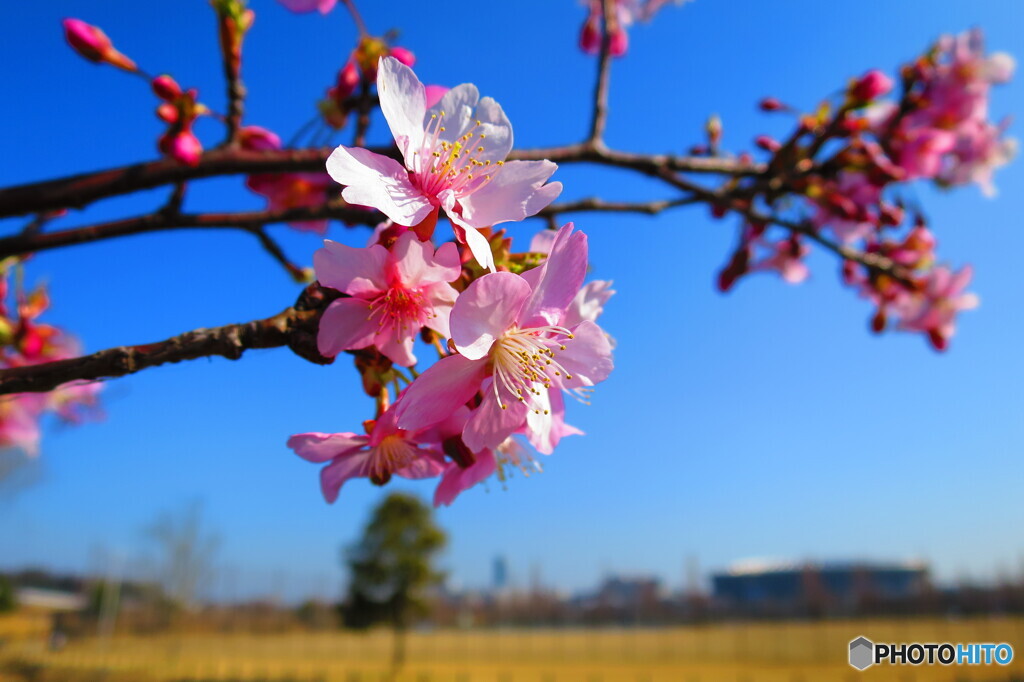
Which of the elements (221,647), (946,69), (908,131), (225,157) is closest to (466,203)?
(225,157)

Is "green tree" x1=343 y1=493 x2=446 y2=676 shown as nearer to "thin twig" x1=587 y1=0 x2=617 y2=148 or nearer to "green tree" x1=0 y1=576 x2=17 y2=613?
"green tree" x1=0 y1=576 x2=17 y2=613

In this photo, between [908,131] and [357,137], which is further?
[908,131]

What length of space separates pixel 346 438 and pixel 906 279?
1.30 m

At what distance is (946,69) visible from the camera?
1470 mm

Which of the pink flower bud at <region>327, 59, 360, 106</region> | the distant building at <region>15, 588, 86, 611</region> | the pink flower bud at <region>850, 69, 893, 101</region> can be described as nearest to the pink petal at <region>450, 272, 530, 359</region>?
the pink flower bud at <region>327, 59, 360, 106</region>

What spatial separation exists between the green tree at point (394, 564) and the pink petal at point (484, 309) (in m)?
12.9

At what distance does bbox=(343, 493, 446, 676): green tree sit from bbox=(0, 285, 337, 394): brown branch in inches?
507

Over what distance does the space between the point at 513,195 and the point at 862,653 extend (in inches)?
88.0

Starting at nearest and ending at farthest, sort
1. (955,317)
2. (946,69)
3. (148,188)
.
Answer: (148,188) → (946,69) → (955,317)

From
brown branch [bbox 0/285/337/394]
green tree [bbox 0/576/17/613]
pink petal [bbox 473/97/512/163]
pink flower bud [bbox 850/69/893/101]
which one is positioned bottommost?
green tree [bbox 0/576/17/613]

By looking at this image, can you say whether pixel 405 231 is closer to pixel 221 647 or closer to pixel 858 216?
pixel 858 216

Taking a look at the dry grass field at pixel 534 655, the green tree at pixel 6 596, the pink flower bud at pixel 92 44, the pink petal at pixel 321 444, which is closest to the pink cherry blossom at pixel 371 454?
the pink petal at pixel 321 444

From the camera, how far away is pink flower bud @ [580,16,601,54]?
1.53 m

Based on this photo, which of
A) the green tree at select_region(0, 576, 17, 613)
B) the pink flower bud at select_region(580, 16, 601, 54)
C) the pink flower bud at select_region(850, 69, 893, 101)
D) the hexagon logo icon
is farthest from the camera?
the green tree at select_region(0, 576, 17, 613)
